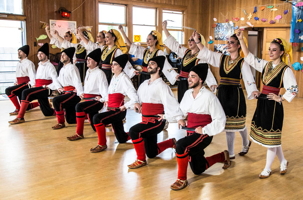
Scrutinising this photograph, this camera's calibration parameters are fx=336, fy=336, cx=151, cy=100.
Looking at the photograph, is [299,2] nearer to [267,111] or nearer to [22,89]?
[267,111]

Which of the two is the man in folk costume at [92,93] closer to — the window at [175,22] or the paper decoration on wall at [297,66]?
the paper decoration on wall at [297,66]

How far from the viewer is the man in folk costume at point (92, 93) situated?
14.4 feet

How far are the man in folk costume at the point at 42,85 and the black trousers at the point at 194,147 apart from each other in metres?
2.89

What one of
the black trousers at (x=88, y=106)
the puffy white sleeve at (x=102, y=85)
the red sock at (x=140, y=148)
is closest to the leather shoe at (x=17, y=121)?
the black trousers at (x=88, y=106)

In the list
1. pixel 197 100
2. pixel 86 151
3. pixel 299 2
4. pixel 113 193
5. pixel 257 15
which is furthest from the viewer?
pixel 257 15

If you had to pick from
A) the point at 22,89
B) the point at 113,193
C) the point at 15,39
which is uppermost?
the point at 15,39

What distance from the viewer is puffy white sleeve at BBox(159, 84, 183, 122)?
324 cm

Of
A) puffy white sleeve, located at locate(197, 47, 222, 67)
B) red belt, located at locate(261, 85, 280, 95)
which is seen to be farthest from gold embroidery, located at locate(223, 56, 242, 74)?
red belt, located at locate(261, 85, 280, 95)

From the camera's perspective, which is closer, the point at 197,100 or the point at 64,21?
the point at 197,100

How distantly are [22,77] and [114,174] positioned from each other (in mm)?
3654

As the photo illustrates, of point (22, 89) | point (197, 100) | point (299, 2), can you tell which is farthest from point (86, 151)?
point (299, 2)

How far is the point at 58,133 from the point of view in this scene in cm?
484

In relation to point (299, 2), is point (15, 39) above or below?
below

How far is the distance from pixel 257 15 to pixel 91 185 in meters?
8.30
